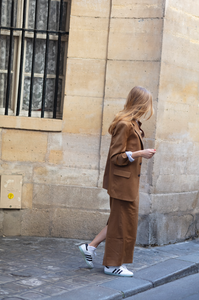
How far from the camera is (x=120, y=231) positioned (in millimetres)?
4195

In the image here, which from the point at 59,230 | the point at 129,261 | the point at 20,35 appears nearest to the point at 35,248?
the point at 59,230

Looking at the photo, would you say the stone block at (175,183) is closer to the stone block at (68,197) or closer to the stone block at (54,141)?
the stone block at (68,197)

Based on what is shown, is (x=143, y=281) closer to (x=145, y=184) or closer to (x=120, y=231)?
(x=120, y=231)

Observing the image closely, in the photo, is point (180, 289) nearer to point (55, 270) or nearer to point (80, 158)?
point (55, 270)

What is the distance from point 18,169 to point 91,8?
2338 mm

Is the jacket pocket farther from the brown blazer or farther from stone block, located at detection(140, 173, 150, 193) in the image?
stone block, located at detection(140, 173, 150, 193)

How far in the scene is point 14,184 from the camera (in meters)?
5.80

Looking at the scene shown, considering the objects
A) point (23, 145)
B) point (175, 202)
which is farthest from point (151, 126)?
point (23, 145)

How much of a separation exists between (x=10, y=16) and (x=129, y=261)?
12.1 feet

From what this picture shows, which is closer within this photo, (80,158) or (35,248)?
(35,248)

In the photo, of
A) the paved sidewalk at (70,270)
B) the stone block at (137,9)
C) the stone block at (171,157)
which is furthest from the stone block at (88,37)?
the paved sidewalk at (70,270)

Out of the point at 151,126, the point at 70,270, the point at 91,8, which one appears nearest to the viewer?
the point at 70,270

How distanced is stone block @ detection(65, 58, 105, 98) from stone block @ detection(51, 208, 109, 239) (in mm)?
1562

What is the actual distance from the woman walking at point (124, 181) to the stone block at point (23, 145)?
1793 millimetres
